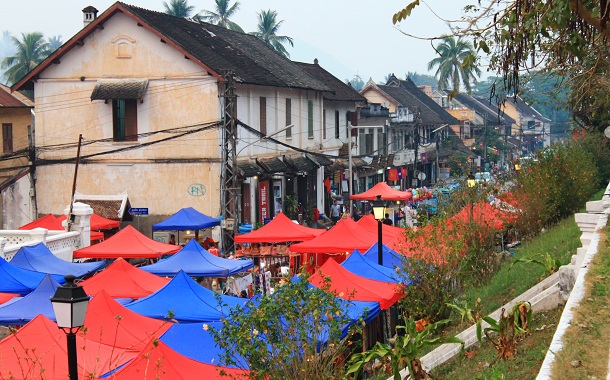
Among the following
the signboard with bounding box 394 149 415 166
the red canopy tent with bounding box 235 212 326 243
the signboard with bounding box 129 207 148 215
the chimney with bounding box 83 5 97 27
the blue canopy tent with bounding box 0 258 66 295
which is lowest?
the blue canopy tent with bounding box 0 258 66 295

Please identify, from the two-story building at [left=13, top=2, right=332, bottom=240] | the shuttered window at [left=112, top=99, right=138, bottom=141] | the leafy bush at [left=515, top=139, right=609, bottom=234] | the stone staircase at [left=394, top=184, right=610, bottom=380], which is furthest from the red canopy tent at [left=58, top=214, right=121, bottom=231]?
the stone staircase at [left=394, top=184, right=610, bottom=380]

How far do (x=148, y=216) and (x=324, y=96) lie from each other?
45.9ft

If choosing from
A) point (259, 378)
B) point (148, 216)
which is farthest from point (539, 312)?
point (148, 216)

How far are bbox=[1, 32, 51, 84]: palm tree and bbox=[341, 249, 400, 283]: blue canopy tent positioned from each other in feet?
154

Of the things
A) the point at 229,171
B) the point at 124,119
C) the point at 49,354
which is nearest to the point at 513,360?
the point at 49,354

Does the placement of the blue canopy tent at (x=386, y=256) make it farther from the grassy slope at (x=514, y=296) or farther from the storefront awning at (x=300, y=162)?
the storefront awning at (x=300, y=162)

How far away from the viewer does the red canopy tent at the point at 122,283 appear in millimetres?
17250

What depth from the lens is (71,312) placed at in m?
8.24

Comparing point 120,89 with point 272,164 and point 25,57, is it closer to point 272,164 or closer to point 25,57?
point 272,164

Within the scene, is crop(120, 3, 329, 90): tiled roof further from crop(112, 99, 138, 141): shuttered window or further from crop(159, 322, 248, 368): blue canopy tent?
crop(159, 322, 248, 368): blue canopy tent

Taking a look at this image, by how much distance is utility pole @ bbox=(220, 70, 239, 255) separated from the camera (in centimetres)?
2822

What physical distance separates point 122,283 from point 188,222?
999 cm

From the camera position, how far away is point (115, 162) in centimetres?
3183

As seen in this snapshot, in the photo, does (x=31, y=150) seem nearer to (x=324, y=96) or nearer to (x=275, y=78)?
(x=275, y=78)
